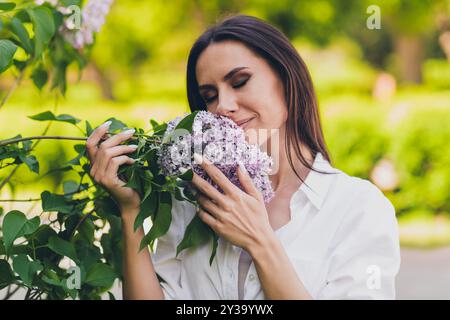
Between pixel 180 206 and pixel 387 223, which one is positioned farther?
pixel 180 206

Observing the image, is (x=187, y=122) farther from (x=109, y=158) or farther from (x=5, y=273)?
(x=5, y=273)

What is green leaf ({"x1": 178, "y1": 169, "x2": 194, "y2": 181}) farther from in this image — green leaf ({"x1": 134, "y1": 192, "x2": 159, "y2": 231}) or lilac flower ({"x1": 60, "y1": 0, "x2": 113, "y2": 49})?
lilac flower ({"x1": 60, "y1": 0, "x2": 113, "y2": 49})

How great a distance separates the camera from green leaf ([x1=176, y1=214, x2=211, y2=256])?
1.90m

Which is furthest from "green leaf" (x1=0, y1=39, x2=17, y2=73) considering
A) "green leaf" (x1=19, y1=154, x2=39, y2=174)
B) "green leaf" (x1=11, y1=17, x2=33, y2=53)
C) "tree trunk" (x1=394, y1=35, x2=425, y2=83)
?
"tree trunk" (x1=394, y1=35, x2=425, y2=83)

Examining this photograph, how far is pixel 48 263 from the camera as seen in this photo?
2.03 meters

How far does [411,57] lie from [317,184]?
17.1 meters

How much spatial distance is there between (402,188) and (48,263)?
5880 millimetres

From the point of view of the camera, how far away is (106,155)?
69.5 inches

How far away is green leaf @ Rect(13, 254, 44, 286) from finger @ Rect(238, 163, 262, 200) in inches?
23.3

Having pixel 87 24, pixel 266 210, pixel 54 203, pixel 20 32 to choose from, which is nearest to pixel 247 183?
pixel 266 210

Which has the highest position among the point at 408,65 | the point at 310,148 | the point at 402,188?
the point at 408,65

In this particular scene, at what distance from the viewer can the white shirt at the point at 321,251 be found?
5.99 ft
